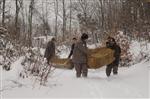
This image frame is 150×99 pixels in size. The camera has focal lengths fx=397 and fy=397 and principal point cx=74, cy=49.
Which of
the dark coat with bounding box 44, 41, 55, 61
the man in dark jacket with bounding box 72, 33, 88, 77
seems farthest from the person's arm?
the dark coat with bounding box 44, 41, 55, 61

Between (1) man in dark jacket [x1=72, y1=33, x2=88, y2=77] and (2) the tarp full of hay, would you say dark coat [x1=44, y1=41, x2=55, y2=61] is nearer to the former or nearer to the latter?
(2) the tarp full of hay

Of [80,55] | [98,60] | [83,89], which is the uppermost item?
[80,55]

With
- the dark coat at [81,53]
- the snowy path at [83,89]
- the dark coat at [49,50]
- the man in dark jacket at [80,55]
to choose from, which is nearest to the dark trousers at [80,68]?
the man in dark jacket at [80,55]

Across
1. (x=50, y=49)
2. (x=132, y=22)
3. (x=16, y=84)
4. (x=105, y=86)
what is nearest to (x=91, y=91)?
(x=105, y=86)

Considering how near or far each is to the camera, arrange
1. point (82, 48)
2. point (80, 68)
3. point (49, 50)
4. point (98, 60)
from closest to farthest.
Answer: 1. point (82, 48)
2. point (80, 68)
3. point (98, 60)
4. point (49, 50)

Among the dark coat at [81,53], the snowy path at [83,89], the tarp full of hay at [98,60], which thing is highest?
the dark coat at [81,53]

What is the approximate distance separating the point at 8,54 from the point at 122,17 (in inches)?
732

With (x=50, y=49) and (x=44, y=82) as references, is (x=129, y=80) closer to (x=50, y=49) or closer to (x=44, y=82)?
(x=44, y=82)

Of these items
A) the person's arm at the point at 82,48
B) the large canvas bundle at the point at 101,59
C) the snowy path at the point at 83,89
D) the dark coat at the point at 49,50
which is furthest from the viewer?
the dark coat at the point at 49,50

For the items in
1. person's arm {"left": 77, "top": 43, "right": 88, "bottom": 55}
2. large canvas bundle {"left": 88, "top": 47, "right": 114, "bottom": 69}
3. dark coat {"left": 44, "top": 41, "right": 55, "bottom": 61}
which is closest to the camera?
person's arm {"left": 77, "top": 43, "right": 88, "bottom": 55}

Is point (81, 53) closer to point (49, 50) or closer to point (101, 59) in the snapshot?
point (101, 59)

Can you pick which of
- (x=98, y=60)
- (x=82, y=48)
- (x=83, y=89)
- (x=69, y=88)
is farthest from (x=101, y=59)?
(x=69, y=88)

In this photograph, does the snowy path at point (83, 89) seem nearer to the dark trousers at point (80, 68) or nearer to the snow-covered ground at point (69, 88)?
the snow-covered ground at point (69, 88)

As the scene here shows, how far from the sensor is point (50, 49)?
55.2 feet
